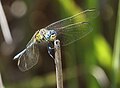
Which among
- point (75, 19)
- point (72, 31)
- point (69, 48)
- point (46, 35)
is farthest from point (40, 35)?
point (69, 48)

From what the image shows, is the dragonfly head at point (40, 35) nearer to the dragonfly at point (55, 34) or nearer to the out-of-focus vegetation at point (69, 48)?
the dragonfly at point (55, 34)

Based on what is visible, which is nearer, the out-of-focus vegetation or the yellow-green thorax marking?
the yellow-green thorax marking

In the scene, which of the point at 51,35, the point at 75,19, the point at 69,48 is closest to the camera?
the point at 51,35

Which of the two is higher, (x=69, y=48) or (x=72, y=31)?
(x=72, y=31)

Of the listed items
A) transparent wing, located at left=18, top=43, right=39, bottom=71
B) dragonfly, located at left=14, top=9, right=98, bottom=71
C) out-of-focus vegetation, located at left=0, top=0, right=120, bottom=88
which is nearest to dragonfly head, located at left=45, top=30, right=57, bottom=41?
dragonfly, located at left=14, top=9, right=98, bottom=71

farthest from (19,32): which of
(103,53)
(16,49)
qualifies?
(103,53)

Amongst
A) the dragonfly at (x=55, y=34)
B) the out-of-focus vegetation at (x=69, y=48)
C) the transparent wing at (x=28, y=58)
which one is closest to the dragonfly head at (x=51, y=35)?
the dragonfly at (x=55, y=34)

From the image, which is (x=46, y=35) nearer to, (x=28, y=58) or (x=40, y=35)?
(x=40, y=35)

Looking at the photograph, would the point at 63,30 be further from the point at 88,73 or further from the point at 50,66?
the point at 50,66

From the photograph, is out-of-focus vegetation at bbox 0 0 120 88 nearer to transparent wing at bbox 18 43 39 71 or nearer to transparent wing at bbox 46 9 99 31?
transparent wing at bbox 46 9 99 31
